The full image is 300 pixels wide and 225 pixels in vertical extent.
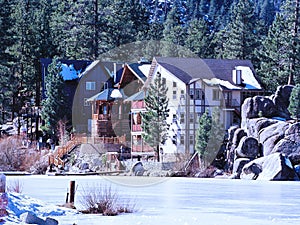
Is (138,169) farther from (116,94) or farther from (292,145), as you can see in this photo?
(116,94)

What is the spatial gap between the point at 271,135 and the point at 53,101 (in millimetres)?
20388

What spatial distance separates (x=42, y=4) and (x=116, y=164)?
38.4 m

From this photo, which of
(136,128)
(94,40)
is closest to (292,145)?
(136,128)

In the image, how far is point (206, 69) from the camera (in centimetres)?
5991

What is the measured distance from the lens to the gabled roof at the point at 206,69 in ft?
189

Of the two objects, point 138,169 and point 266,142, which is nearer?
point 266,142

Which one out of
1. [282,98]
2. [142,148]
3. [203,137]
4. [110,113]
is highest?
[282,98]

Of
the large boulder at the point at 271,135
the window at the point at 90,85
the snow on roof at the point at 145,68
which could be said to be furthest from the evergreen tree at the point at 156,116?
the window at the point at 90,85

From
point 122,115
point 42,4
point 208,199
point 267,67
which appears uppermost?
point 42,4

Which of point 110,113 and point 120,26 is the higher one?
point 120,26

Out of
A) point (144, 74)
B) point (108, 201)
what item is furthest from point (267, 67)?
point (108, 201)

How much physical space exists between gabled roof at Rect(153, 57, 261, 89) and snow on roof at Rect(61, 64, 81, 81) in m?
9.57

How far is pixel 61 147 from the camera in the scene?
55.2 m

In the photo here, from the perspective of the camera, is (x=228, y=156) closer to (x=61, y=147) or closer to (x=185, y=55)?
(x=61, y=147)
